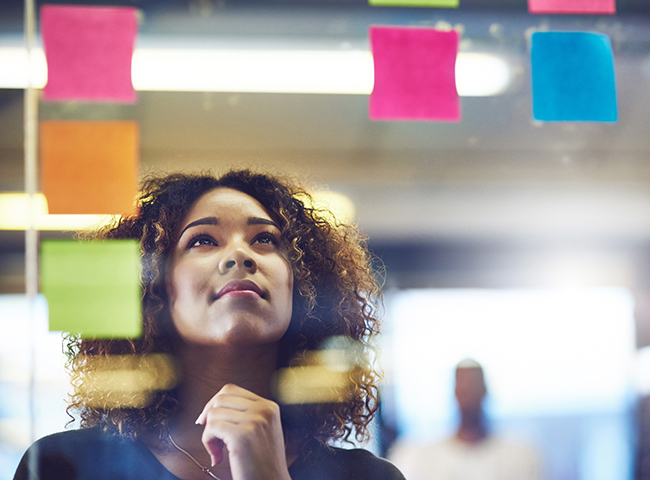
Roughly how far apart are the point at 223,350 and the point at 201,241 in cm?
18

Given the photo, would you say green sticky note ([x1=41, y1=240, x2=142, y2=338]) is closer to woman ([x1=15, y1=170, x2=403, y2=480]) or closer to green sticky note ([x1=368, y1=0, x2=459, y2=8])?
woman ([x1=15, y1=170, x2=403, y2=480])

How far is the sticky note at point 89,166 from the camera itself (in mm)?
896

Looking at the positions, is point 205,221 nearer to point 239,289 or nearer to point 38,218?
point 239,289

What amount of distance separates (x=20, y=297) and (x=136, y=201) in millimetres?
262

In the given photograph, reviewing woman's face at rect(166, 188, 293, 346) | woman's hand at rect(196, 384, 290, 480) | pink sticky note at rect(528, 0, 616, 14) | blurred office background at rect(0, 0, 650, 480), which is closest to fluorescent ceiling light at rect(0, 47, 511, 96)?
blurred office background at rect(0, 0, 650, 480)

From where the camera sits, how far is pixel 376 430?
911 mm

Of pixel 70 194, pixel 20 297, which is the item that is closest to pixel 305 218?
pixel 70 194

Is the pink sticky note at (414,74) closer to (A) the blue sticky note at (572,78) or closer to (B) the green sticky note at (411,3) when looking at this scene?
(B) the green sticky note at (411,3)

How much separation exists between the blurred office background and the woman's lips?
222mm

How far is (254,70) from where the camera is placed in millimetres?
1002

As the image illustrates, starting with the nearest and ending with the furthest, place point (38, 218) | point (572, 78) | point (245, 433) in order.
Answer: point (245, 433) → point (38, 218) → point (572, 78)

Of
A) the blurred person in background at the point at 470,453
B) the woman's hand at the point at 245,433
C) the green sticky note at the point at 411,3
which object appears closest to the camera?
the woman's hand at the point at 245,433

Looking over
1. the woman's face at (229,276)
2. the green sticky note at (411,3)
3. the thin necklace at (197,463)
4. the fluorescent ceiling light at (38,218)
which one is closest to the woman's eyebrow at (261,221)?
the woman's face at (229,276)

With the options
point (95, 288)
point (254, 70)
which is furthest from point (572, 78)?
point (95, 288)
